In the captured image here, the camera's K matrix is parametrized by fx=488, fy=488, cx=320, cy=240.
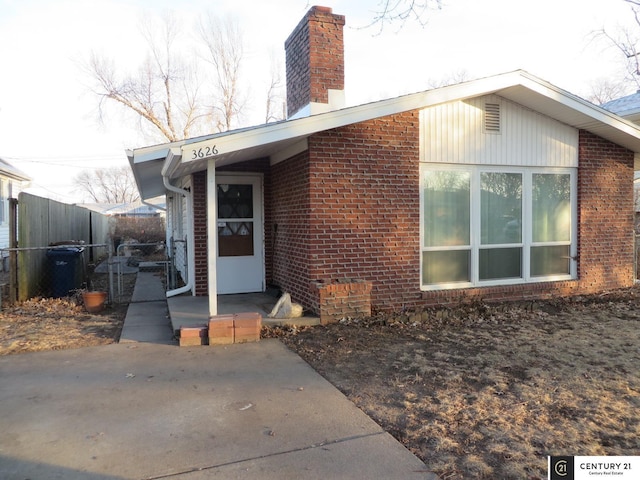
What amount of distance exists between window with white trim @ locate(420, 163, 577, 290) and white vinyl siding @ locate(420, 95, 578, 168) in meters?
0.18

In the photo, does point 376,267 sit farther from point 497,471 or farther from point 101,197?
point 101,197

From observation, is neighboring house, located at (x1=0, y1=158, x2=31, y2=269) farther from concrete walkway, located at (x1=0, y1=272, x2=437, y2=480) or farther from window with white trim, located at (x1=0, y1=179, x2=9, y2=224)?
concrete walkway, located at (x1=0, y1=272, x2=437, y2=480)

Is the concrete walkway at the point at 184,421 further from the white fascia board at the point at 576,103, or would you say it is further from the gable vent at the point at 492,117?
the white fascia board at the point at 576,103

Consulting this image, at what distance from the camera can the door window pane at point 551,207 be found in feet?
27.7

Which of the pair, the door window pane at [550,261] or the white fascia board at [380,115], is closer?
the white fascia board at [380,115]

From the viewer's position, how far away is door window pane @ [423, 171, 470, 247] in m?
7.75

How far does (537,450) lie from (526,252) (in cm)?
560

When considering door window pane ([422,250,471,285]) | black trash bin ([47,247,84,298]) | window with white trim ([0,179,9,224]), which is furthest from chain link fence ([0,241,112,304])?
window with white trim ([0,179,9,224])

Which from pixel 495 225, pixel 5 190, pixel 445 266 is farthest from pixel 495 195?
pixel 5 190

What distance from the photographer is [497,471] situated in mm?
3039

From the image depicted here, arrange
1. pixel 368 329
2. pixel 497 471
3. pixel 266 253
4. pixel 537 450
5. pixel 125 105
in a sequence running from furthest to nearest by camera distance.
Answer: pixel 125 105 → pixel 266 253 → pixel 368 329 → pixel 537 450 → pixel 497 471

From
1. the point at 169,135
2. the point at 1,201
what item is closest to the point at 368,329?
the point at 1,201

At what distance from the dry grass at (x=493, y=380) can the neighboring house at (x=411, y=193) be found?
0.83 metres

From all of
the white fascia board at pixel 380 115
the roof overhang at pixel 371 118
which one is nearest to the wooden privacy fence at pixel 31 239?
the roof overhang at pixel 371 118
